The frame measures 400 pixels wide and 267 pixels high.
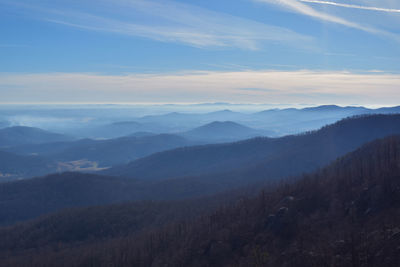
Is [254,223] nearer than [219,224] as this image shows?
Yes

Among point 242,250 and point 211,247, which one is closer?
point 242,250

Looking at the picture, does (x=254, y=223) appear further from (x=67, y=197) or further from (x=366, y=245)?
(x=67, y=197)

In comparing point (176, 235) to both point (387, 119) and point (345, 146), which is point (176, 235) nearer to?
point (345, 146)

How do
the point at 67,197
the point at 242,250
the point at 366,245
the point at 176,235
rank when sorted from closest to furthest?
the point at 366,245 < the point at 242,250 < the point at 176,235 < the point at 67,197

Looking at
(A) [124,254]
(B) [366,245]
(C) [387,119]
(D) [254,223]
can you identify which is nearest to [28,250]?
(A) [124,254]

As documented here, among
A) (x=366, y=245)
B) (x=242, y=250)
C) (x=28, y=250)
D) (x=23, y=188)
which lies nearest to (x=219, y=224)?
(x=242, y=250)

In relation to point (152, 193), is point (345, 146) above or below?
above

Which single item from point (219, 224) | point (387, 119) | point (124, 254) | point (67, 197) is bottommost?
point (67, 197)

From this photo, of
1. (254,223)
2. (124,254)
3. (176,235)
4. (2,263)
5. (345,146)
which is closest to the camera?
(254,223)

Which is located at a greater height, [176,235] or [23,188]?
[176,235]
